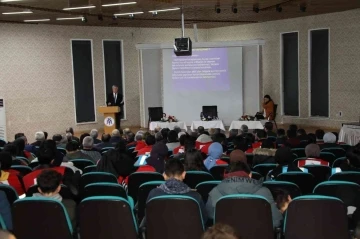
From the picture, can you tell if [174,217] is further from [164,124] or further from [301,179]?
[164,124]

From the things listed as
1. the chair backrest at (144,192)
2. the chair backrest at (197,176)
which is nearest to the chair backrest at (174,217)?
the chair backrest at (144,192)

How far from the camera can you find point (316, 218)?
381cm

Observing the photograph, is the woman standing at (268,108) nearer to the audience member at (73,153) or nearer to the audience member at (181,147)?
the audience member at (181,147)

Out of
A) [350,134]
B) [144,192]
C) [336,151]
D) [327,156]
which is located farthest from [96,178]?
[350,134]

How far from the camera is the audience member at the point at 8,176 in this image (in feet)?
17.2

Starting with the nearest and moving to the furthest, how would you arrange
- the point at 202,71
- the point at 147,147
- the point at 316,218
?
the point at 316,218 → the point at 147,147 → the point at 202,71

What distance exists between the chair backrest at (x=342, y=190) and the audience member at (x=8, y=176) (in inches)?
121

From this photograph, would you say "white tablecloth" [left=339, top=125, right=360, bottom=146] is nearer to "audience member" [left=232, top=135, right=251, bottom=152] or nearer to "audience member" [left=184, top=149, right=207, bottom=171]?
"audience member" [left=232, top=135, right=251, bottom=152]

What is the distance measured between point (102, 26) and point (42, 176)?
14.2m

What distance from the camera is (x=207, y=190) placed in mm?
4836

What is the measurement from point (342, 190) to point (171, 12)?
423 inches

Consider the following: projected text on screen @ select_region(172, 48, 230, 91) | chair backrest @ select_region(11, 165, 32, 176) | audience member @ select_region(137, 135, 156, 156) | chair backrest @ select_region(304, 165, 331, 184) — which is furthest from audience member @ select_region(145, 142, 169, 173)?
projected text on screen @ select_region(172, 48, 230, 91)

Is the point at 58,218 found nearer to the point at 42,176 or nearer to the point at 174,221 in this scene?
the point at 42,176

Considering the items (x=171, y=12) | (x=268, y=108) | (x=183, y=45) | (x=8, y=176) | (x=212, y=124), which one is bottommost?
(x=212, y=124)
